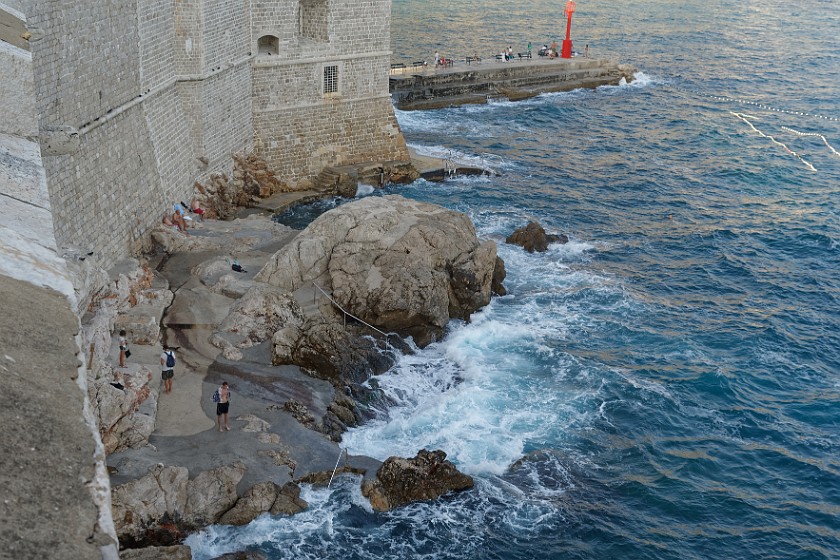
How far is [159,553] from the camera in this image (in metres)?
16.6

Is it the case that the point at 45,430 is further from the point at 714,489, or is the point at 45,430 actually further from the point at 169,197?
the point at 169,197

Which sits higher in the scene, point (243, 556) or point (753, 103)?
point (753, 103)

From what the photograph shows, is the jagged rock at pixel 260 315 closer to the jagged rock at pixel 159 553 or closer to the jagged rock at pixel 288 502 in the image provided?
the jagged rock at pixel 288 502

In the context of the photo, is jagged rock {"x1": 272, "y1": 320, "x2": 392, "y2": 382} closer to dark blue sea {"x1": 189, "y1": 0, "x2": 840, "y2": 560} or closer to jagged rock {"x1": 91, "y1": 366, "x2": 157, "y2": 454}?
dark blue sea {"x1": 189, "y1": 0, "x2": 840, "y2": 560}

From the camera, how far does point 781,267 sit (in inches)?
1396

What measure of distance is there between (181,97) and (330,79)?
8.42m

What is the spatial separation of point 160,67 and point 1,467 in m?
23.4

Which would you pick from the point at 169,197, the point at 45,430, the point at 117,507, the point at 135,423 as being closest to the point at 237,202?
Result: the point at 169,197

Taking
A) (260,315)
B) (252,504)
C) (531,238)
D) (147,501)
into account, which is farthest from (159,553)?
(531,238)

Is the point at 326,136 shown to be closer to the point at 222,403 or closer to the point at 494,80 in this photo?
the point at 222,403

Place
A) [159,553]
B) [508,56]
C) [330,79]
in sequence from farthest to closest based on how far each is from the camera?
[508,56] → [330,79] → [159,553]

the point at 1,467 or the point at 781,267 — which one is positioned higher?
the point at 1,467

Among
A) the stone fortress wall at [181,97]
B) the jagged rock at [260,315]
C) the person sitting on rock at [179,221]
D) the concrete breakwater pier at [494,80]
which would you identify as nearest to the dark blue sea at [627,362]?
the concrete breakwater pier at [494,80]

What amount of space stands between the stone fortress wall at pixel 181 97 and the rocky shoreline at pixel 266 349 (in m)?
2.15
